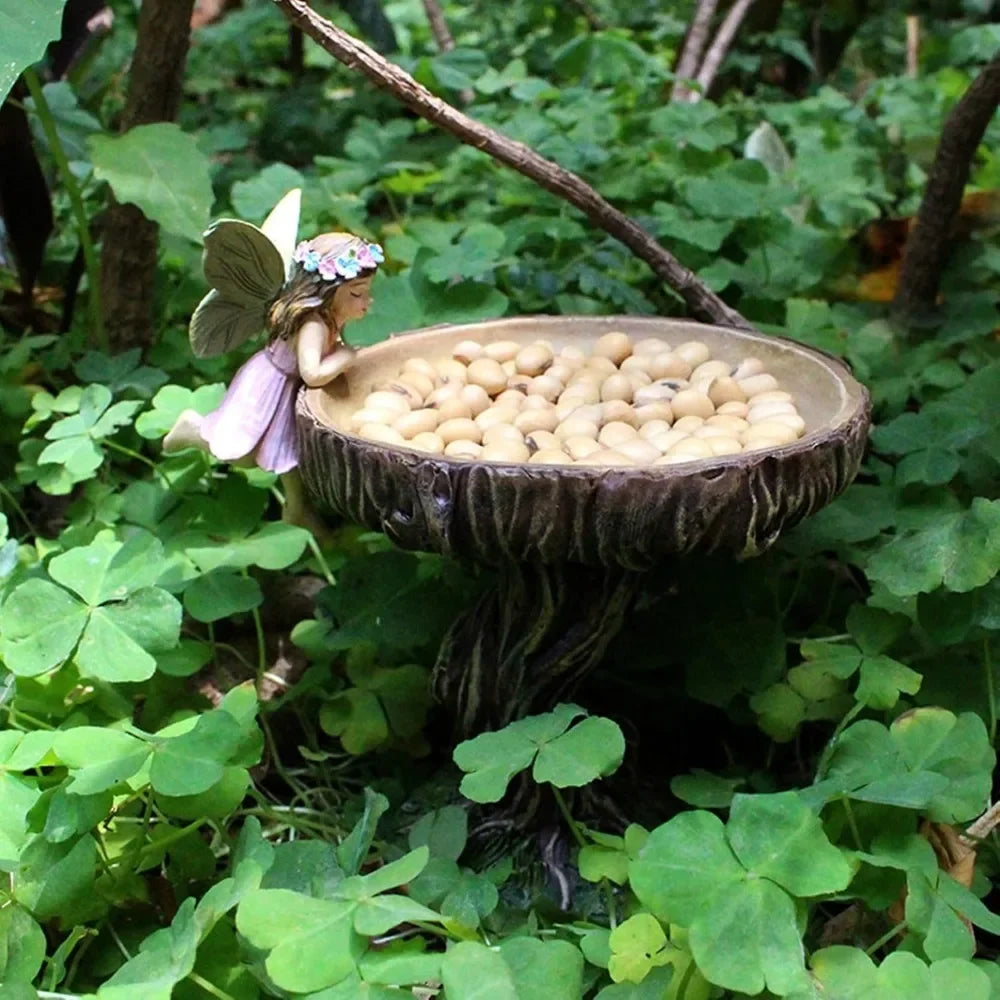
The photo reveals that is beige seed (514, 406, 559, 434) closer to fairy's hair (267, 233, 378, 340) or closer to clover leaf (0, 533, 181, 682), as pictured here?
fairy's hair (267, 233, 378, 340)

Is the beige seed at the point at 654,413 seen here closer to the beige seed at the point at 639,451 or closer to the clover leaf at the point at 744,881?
→ the beige seed at the point at 639,451

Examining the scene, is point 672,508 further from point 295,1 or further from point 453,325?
point 295,1

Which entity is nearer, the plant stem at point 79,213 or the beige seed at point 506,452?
the beige seed at point 506,452

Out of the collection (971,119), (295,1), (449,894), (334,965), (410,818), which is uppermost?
(295,1)

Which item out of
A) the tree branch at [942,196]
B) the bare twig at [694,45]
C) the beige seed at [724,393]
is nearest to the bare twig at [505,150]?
the beige seed at [724,393]

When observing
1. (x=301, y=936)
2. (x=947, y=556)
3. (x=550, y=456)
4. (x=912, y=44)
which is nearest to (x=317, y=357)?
(x=550, y=456)

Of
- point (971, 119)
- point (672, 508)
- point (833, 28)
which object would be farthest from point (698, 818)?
point (833, 28)
